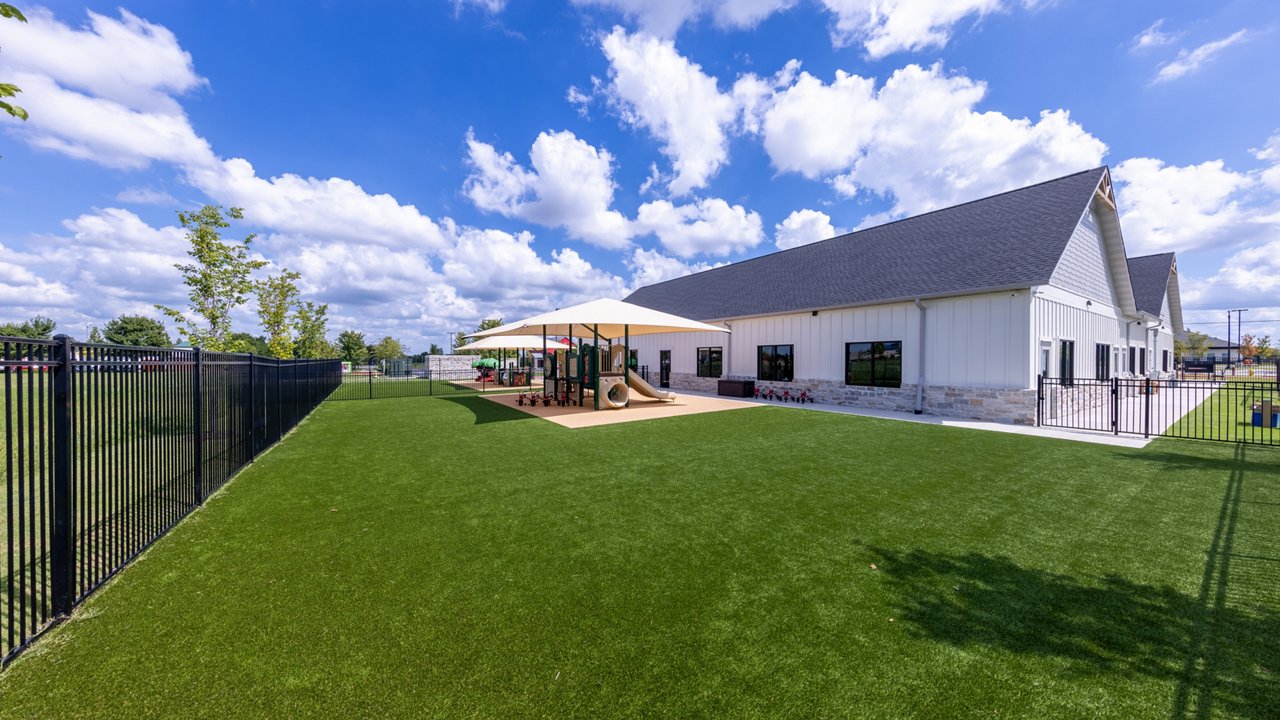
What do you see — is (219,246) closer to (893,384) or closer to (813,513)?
(813,513)

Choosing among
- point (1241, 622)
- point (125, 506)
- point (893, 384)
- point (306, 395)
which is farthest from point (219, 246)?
point (893, 384)

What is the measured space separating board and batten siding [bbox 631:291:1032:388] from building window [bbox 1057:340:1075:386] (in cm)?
256

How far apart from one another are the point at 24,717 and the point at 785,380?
17.0 m

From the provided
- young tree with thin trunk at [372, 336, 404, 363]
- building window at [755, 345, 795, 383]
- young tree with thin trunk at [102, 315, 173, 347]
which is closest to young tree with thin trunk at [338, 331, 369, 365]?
young tree with thin trunk at [372, 336, 404, 363]

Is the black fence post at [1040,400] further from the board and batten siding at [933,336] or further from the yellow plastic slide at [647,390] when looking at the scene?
the yellow plastic slide at [647,390]

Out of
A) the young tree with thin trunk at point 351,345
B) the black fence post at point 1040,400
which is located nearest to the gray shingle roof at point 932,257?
the black fence post at point 1040,400

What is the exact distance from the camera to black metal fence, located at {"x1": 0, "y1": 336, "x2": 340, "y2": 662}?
274 cm

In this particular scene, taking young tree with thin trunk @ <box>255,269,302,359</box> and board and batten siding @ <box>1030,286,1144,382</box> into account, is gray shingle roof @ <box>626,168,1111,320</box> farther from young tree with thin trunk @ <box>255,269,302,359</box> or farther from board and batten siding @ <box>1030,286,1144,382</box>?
young tree with thin trunk @ <box>255,269,302,359</box>

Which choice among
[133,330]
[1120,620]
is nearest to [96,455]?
[1120,620]

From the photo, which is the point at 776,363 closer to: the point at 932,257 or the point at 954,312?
the point at 932,257

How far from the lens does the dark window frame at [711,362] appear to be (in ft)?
67.1

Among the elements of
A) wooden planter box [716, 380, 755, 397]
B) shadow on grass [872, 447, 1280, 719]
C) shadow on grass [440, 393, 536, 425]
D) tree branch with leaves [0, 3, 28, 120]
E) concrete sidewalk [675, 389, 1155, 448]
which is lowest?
shadow on grass [872, 447, 1280, 719]

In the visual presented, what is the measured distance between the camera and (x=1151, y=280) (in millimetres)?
23344

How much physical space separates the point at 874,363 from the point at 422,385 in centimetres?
2188
